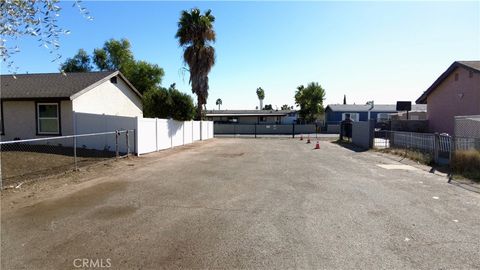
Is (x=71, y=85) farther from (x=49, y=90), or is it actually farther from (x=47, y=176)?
(x=47, y=176)

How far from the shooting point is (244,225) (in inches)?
229

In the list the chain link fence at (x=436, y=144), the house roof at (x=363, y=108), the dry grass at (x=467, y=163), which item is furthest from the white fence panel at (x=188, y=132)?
the house roof at (x=363, y=108)

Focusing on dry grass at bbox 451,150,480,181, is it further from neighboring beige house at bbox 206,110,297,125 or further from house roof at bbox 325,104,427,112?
neighboring beige house at bbox 206,110,297,125

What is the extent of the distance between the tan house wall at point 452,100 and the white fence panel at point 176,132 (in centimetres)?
1820

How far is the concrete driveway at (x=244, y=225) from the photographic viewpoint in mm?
4461

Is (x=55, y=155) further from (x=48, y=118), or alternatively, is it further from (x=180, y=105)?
(x=180, y=105)

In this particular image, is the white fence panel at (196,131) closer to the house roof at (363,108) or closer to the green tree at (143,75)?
the green tree at (143,75)

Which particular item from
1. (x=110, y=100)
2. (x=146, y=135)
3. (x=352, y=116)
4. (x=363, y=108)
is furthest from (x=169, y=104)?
(x=363, y=108)

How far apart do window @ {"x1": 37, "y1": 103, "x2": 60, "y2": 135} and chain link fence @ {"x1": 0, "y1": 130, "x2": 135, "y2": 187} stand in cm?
71

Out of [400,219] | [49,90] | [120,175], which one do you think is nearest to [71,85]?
[49,90]

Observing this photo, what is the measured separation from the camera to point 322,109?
54.2 meters

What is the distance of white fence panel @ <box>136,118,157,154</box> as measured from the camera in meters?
16.6

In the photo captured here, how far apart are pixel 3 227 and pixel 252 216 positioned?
4118 mm

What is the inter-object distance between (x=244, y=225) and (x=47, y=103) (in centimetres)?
1588
